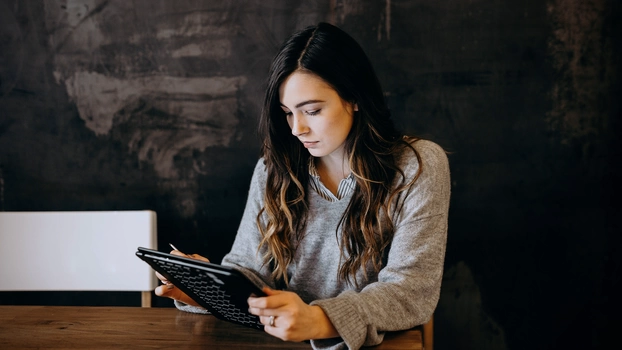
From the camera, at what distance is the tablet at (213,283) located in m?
0.93

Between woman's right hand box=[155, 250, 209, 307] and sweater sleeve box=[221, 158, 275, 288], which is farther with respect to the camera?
sweater sleeve box=[221, 158, 275, 288]

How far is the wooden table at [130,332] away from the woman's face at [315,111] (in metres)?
0.49

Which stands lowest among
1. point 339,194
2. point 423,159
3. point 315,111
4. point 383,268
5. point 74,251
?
point 74,251

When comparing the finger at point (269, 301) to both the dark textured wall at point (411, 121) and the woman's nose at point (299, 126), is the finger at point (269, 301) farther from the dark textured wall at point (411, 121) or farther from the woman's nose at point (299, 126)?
the dark textured wall at point (411, 121)

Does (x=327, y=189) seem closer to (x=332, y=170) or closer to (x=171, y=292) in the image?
(x=332, y=170)

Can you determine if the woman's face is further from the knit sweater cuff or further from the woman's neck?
the knit sweater cuff

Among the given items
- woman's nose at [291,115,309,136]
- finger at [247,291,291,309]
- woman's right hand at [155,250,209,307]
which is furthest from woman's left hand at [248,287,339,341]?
woman's nose at [291,115,309,136]

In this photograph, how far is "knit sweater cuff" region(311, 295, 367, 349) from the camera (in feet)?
3.33

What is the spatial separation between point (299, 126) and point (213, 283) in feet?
1.65

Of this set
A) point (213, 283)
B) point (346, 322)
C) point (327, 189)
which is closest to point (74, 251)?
point (327, 189)

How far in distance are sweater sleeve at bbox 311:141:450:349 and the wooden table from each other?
0.05 metres

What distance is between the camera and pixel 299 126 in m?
1.35

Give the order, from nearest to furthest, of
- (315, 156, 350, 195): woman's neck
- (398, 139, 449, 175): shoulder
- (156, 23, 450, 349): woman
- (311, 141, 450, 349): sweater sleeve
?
(311, 141, 450, 349): sweater sleeve < (156, 23, 450, 349): woman < (398, 139, 449, 175): shoulder < (315, 156, 350, 195): woman's neck

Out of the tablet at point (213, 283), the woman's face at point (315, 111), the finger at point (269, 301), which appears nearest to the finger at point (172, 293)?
the tablet at point (213, 283)
